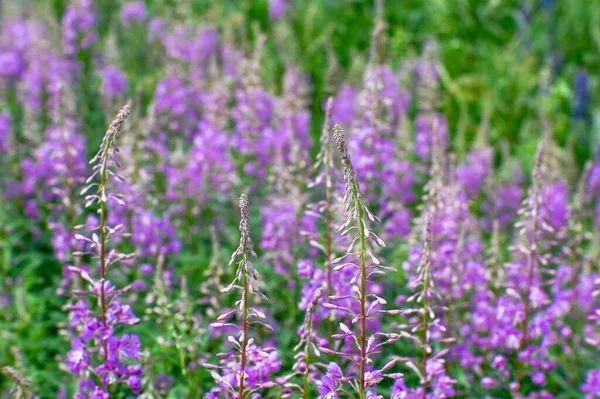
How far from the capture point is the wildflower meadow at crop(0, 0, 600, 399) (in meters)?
3.01

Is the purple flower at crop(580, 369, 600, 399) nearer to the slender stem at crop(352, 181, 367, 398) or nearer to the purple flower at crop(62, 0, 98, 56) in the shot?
the slender stem at crop(352, 181, 367, 398)

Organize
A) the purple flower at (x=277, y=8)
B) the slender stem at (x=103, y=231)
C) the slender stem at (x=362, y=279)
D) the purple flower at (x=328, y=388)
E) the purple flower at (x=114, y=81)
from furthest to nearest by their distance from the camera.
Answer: the purple flower at (x=277, y=8) → the purple flower at (x=114, y=81) → the slender stem at (x=103, y=231) → the purple flower at (x=328, y=388) → the slender stem at (x=362, y=279)

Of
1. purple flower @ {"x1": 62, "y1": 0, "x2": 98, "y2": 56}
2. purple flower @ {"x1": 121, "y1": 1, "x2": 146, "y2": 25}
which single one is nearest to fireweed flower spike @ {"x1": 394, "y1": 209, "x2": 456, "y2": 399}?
purple flower @ {"x1": 62, "y1": 0, "x2": 98, "y2": 56}

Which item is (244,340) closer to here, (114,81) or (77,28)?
(114,81)

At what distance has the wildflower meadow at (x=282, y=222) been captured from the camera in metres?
3.01

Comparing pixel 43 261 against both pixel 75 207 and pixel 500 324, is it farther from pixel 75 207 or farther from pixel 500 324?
pixel 500 324

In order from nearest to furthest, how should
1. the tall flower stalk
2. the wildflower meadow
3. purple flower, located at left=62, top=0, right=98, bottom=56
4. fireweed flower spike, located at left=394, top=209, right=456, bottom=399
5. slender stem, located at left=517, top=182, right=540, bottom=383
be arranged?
1. fireweed flower spike, located at left=394, top=209, right=456, bottom=399
2. the wildflower meadow
3. the tall flower stalk
4. slender stem, located at left=517, top=182, right=540, bottom=383
5. purple flower, located at left=62, top=0, right=98, bottom=56

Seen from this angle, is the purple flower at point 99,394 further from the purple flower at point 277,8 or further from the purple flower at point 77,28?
the purple flower at point 277,8

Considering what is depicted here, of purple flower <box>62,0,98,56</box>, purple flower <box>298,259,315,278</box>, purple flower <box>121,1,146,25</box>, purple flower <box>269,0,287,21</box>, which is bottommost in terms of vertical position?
purple flower <box>298,259,315,278</box>

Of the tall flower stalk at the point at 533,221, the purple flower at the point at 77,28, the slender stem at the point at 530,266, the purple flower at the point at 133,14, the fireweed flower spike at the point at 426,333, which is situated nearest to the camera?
the fireweed flower spike at the point at 426,333

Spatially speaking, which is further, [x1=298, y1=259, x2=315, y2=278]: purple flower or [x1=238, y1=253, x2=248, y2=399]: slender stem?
[x1=298, y1=259, x2=315, y2=278]: purple flower

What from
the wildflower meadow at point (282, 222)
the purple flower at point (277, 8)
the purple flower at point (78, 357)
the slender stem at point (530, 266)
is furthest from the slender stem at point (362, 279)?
the purple flower at point (277, 8)

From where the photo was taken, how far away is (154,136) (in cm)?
579

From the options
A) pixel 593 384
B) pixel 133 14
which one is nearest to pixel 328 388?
pixel 593 384
